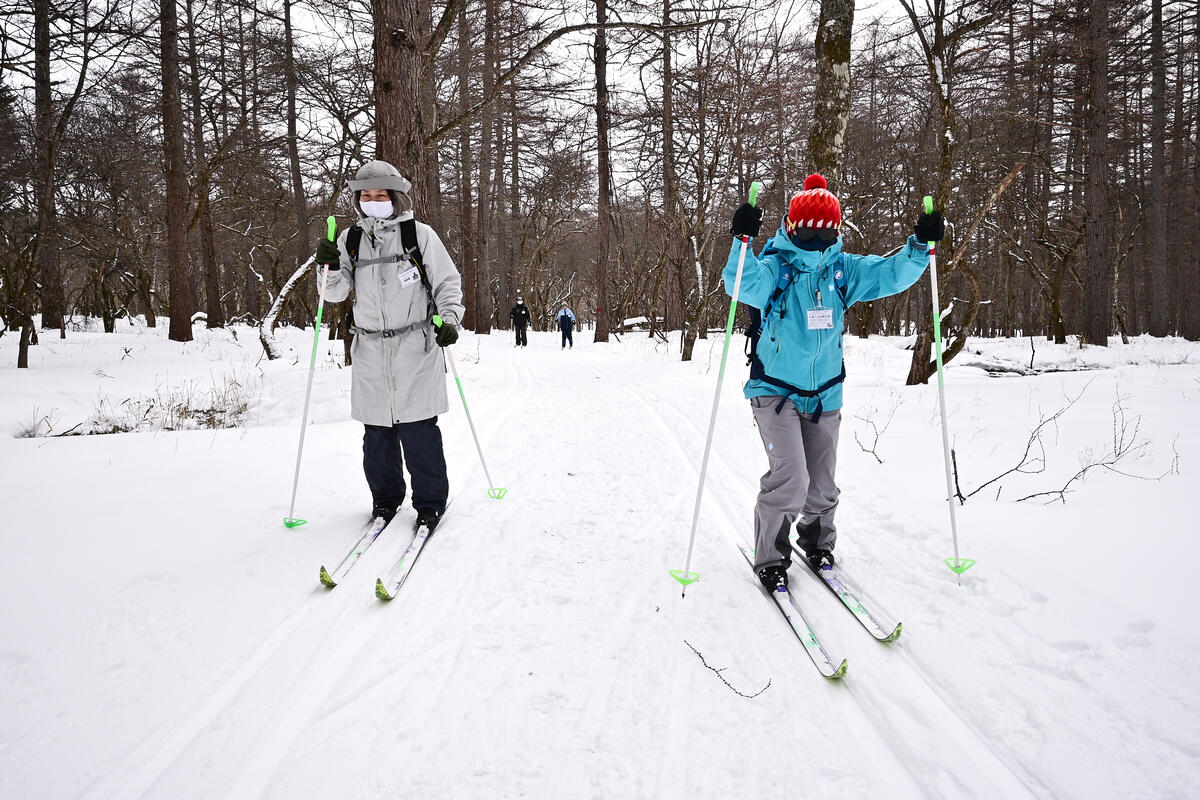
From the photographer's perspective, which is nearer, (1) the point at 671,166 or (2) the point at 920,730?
(2) the point at 920,730

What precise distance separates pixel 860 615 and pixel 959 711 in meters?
0.61

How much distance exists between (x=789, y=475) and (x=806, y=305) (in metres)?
0.93

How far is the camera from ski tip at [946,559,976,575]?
315 cm

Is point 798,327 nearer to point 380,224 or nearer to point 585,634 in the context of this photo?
point 585,634

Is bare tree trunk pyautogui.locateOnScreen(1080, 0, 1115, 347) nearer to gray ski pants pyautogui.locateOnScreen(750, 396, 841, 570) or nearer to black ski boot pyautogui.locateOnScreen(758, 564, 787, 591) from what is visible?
gray ski pants pyautogui.locateOnScreen(750, 396, 841, 570)

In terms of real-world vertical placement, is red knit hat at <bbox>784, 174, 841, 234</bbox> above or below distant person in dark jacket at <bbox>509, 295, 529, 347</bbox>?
below

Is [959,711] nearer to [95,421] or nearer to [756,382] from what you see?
[756,382]

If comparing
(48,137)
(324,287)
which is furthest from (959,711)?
(48,137)

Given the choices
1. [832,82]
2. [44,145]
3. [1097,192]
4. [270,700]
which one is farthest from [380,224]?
[1097,192]

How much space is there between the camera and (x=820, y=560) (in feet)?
11.1

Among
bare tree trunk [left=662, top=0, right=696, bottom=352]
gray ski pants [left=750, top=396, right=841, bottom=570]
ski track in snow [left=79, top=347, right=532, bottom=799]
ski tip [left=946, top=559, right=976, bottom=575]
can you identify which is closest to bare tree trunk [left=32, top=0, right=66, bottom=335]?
ski track in snow [left=79, top=347, right=532, bottom=799]

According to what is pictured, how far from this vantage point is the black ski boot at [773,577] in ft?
10.3

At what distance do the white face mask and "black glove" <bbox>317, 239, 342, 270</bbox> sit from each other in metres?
0.32

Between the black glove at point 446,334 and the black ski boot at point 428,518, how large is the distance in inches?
46.9
